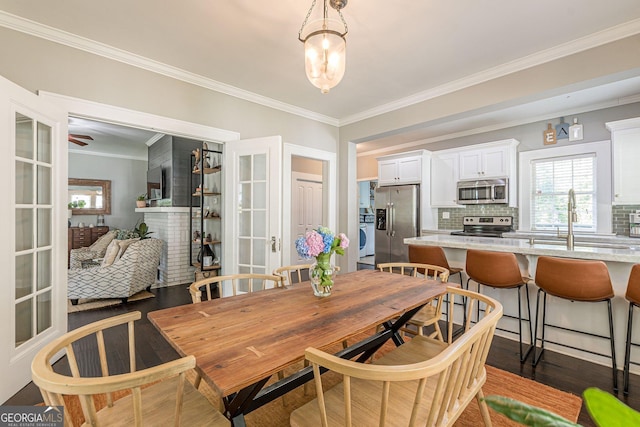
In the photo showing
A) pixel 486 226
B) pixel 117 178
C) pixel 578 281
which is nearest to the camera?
pixel 578 281

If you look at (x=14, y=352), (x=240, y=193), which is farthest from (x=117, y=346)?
(x=240, y=193)

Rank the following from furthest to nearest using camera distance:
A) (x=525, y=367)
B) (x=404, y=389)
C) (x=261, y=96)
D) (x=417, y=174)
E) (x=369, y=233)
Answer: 1. (x=369, y=233)
2. (x=417, y=174)
3. (x=261, y=96)
4. (x=525, y=367)
5. (x=404, y=389)

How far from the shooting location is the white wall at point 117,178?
22.2 feet

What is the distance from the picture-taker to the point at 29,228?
6.99ft

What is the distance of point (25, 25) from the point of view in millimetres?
2225

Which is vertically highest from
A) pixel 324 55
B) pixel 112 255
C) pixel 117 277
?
pixel 324 55

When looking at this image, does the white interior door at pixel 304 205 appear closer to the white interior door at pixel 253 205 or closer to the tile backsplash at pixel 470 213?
the tile backsplash at pixel 470 213

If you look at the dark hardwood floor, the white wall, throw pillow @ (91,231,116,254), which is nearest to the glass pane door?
the dark hardwood floor

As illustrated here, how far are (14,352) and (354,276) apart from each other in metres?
2.37

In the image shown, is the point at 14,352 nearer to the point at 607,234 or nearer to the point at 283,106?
the point at 283,106

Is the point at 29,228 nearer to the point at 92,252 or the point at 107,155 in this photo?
the point at 92,252

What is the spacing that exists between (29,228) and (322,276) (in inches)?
85.7

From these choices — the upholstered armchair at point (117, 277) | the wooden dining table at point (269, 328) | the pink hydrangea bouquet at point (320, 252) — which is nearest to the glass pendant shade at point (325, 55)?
the pink hydrangea bouquet at point (320, 252)

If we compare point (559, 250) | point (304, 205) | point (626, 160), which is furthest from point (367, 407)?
point (304, 205)
